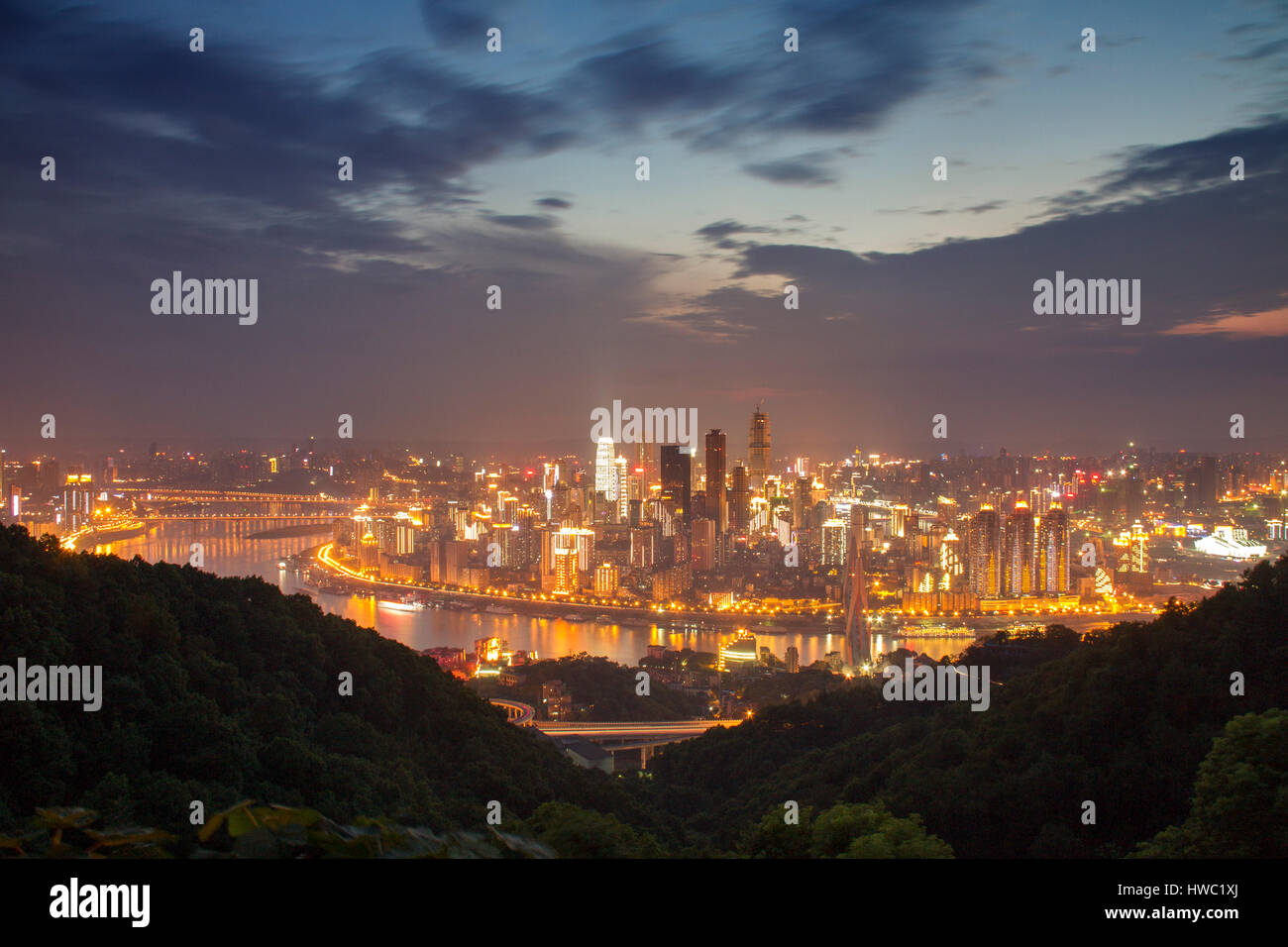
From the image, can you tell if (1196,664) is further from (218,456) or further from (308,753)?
(218,456)

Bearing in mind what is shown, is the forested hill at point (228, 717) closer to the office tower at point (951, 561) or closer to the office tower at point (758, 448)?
the office tower at point (951, 561)

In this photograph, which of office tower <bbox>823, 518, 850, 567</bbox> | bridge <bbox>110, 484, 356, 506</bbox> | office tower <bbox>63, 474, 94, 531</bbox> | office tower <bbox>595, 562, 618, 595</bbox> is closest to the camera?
office tower <bbox>63, 474, 94, 531</bbox>

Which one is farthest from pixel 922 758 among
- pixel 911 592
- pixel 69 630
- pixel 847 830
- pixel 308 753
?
pixel 911 592

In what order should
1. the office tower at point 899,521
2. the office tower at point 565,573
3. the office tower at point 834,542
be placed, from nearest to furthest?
A: the office tower at point 565,573, the office tower at point 834,542, the office tower at point 899,521

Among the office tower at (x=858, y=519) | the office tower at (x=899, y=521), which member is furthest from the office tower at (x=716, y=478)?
the office tower at (x=899, y=521)

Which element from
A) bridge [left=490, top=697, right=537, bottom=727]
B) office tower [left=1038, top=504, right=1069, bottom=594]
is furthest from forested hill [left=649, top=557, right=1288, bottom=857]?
office tower [left=1038, top=504, right=1069, bottom=594]

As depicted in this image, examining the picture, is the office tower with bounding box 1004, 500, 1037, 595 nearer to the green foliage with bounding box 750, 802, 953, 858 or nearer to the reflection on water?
the reflection on water
